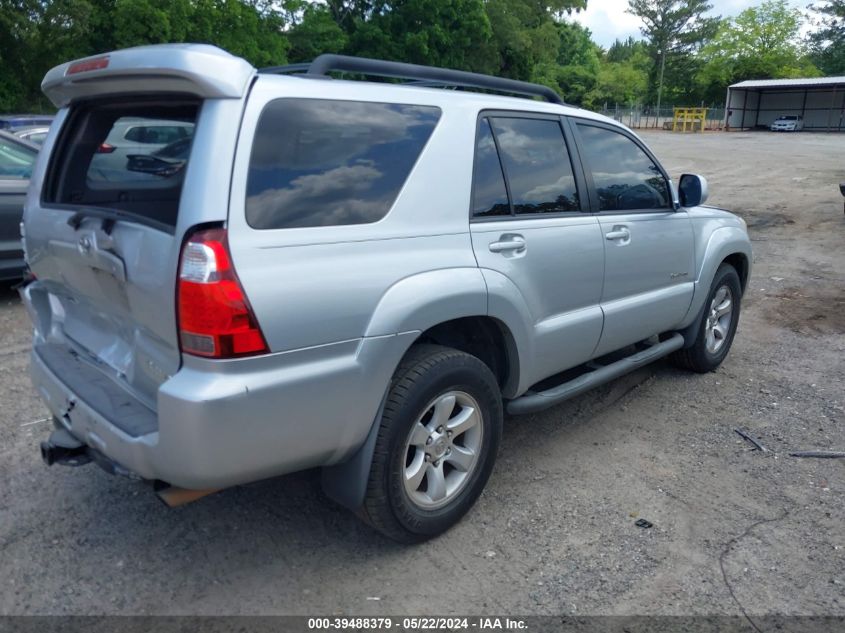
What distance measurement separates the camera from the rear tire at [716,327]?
510 centimetres

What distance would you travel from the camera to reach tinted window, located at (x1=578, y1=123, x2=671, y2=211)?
13.3 ft

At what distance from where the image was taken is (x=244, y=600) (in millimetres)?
2818

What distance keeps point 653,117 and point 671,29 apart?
24.6 m

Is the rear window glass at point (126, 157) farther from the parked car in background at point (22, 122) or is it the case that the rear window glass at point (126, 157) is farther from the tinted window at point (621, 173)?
the parked car in background at point (22, 122)

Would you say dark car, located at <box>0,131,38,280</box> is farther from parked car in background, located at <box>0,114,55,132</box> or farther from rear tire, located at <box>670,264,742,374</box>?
rear tire, located at <box>670,264,742,374</box>

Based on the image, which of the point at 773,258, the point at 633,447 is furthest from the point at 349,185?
the point at 773,258

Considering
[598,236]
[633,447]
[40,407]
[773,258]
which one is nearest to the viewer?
[598,236]

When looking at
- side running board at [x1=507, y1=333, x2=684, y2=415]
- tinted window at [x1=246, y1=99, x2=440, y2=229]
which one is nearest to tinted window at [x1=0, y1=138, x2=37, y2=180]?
tinted window at [x1=246, y1=99, x2=440, y2=229]

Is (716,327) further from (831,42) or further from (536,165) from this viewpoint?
(831,42)

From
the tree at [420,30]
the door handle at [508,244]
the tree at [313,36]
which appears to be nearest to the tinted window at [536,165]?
the door handle at [508,244]

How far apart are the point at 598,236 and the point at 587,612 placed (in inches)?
76.3

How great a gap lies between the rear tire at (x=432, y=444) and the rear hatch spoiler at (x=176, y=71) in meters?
1.25

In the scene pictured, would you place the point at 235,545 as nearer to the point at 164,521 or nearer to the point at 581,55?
the point at 164,521

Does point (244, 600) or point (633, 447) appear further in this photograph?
point (633, 447)
